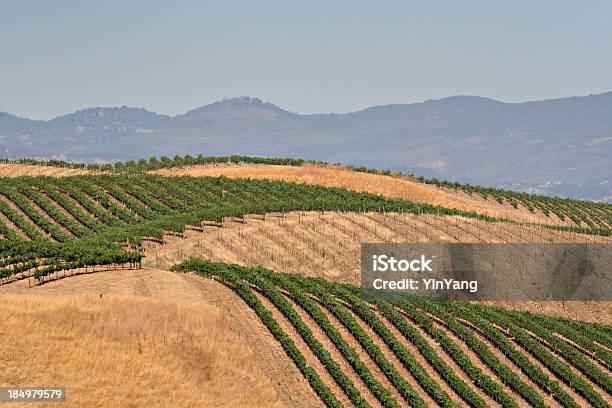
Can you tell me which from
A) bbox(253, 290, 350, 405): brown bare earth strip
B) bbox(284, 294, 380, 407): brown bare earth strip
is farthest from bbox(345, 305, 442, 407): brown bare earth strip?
bbox(253, 290, 350, 405): brown bare earth strip

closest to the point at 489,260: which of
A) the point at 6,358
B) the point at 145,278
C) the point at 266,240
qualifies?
the point at 266,240

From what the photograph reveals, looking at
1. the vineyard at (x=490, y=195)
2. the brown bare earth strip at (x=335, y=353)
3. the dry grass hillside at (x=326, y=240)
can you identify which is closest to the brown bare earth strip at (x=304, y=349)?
the brown bare earth strip at (x=335, y=353)

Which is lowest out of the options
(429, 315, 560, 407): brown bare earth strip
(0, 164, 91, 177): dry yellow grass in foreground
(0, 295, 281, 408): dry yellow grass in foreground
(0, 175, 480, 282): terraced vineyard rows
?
(429, 315, 560, 407): brown bare earth strip

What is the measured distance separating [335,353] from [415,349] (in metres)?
7.07

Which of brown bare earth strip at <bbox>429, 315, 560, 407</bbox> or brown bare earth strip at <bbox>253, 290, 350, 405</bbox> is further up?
brown bare earth strip at <bbox>253, 290, 350, 405</bbox>

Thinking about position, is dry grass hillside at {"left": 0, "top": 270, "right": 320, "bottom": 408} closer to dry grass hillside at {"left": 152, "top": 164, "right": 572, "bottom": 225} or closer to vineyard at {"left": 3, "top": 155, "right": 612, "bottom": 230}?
dry grass hillside at {"left": 152, "top": 164, "right": 572, "bottom": 225}

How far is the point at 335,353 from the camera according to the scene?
52.2m

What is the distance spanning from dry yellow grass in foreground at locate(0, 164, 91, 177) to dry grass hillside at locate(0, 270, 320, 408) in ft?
229

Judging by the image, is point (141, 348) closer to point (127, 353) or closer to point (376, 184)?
point (127, 353)

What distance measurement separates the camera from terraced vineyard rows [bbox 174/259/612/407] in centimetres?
4947

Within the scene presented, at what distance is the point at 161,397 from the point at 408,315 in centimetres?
2647

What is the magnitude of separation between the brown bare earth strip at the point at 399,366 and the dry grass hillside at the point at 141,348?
8057 millimetres

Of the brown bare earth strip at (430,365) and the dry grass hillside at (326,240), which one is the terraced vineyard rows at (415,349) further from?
the dry grass hillside at (326,240)

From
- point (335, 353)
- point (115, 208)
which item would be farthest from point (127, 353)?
point (115, 208)
